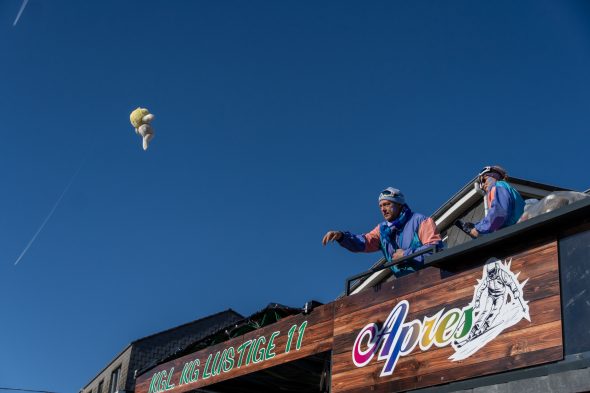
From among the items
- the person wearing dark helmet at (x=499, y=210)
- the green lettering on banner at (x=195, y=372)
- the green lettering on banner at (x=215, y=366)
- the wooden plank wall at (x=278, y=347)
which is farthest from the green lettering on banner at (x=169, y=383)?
the person wearing dark helmet at (x=499, y=210)

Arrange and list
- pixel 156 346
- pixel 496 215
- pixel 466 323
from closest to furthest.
Result: pixel 466 323, pixel 496 215, pixel 156 346

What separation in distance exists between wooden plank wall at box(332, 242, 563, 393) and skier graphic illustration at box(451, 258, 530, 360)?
5cm

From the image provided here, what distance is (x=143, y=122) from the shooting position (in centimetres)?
1078

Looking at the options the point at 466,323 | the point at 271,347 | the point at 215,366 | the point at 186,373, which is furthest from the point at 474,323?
the point at 186,373

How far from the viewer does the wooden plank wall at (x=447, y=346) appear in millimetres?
5559

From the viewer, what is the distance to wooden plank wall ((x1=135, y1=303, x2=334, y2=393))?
25.6ft

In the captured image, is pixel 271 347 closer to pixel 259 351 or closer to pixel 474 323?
pixel 259 351

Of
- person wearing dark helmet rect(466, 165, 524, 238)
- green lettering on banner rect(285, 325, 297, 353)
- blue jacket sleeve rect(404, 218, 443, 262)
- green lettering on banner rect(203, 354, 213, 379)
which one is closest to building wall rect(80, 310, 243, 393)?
green lettering on banner rect(203, 354, 213, 379)

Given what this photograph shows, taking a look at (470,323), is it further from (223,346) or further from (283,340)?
(223,346)

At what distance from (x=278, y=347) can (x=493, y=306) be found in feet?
10.1

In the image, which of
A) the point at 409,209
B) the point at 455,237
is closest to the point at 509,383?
the point at 409,209

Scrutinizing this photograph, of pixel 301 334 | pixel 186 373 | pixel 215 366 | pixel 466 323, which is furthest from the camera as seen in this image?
pixel 186 373

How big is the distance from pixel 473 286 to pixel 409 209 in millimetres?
2014

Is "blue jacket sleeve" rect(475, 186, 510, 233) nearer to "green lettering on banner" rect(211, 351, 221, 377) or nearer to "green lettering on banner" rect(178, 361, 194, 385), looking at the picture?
"green lettering on banner" rect(211, 351, 221, 377)
